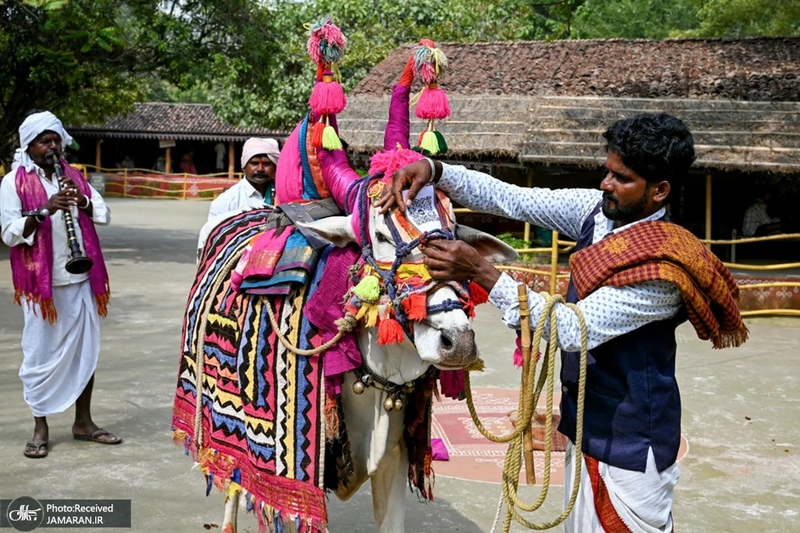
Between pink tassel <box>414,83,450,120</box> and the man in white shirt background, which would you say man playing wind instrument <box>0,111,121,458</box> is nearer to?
the man in white shirt background

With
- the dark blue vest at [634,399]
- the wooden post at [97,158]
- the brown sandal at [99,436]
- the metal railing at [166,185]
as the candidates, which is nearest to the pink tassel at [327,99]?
the dark blue vest at [634,399]

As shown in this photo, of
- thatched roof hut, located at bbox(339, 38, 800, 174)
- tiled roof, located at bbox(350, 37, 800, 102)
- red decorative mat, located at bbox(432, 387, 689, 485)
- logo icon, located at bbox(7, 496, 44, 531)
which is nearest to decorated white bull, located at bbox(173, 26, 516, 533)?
logo icon, located at bbox(7, 496, 44, 531)

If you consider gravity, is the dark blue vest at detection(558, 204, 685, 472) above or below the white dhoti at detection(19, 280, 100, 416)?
above

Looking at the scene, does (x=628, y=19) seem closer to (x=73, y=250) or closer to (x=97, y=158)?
(x=97, y=158)

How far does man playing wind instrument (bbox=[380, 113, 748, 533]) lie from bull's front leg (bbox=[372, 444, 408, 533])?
0.98 meters

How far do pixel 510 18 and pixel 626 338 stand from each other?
72.8ft

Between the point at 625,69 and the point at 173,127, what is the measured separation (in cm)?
2603

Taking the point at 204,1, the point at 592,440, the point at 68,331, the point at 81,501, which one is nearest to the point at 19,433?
the point at 68,331

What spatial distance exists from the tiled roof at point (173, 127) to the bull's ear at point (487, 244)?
3236cm

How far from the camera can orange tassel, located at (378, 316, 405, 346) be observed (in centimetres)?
300

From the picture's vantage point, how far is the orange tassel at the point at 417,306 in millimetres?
2875

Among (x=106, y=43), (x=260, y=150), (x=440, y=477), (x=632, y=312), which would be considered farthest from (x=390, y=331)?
(x=106, y=43)

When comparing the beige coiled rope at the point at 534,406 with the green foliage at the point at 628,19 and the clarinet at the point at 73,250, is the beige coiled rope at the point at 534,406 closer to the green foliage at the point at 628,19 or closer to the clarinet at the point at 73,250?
the clarinet at the point at 73,250

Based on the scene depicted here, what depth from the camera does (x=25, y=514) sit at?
4.62m
